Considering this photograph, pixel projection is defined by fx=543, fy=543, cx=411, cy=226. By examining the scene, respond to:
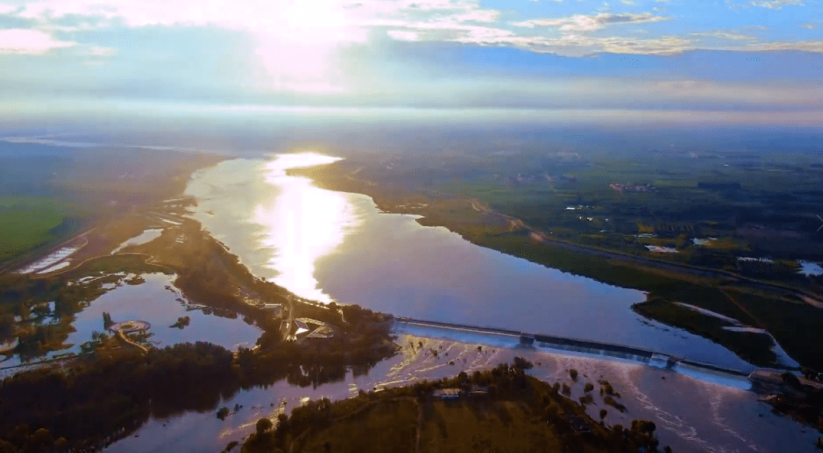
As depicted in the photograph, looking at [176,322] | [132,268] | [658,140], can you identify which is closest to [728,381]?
[176,322]

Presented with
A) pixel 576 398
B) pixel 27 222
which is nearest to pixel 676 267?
pixel 576 398

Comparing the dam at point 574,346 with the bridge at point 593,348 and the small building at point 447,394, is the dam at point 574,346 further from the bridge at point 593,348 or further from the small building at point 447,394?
the small building at point 447,394

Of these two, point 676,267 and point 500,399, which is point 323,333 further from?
point 676,267

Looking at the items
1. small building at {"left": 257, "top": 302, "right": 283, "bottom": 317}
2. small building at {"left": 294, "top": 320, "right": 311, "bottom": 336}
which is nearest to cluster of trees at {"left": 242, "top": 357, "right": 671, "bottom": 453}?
small building at {"left": 294, "top": 320, "right": 311, "bottom": 336}

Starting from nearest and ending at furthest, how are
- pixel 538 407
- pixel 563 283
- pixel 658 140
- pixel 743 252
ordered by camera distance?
pixel 538 407 < pixel 563 283 < pixel 743 252 < pixel 658 140

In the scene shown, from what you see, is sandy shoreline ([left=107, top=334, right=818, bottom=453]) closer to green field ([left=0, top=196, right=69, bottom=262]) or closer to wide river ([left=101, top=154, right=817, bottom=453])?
wide river ([left=101, top=154, right=817, bottom=453])

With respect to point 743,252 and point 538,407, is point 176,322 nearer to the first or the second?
point 538,407
